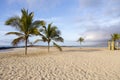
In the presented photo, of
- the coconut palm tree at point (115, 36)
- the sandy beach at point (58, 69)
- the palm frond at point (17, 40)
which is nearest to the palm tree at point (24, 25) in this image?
the palm frond at point (17, 40)

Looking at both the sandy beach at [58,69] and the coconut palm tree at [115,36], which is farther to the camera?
the coconut palm tree at [115,36]

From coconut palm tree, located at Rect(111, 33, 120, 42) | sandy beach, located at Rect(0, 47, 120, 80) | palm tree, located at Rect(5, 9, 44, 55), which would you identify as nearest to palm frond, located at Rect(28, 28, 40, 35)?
palm tree, located at Rect(5, 9, 44, 55)

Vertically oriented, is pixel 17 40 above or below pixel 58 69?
above

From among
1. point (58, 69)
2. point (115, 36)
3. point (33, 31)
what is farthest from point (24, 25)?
point (115, 36)

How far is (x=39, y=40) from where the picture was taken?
20.3 m

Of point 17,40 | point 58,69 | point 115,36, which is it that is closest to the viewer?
point 58,69

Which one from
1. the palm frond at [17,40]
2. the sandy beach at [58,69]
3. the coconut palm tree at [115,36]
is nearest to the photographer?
the sandy beach at [58,69]

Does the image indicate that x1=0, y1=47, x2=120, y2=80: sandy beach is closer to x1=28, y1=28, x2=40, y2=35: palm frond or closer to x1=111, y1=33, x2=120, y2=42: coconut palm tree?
x1=28, y1=28, x2=40, y2=35: palm frond

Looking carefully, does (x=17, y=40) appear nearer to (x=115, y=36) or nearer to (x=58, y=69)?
(x=58, y=69)

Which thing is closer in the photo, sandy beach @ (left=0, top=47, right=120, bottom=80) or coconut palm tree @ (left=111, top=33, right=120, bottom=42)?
sandy beach @ (left=0, top=47, right=120, bottom=80)

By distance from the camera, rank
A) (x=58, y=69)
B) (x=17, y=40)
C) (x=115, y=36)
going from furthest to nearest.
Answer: (x=115, y=36) → (x=17, y=40) → (x=58, y=69)

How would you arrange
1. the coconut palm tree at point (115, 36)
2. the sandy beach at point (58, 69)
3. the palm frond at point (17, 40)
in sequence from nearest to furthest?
the sandy beach at point (58, 69), the palm frond at point (17, 40), the coconut palm tree at point (115, 36)

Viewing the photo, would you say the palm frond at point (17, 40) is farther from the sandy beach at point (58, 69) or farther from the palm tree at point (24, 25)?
the sandy beach at point (58, 69)

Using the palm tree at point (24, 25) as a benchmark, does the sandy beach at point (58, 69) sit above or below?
below
